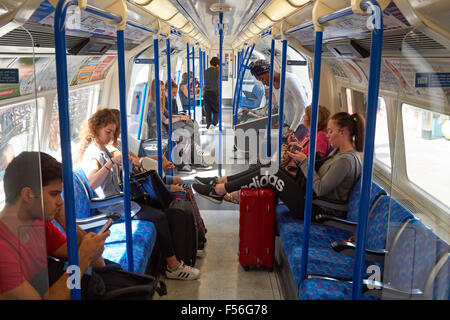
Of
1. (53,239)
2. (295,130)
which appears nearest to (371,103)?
(53,239)

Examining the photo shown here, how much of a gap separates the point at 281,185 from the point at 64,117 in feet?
8.19

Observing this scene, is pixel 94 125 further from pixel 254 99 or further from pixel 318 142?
pixel 254 99

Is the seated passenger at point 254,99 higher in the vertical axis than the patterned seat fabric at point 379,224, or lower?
higher

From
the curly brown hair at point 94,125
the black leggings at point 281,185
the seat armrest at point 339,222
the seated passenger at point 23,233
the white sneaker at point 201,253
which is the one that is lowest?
the white sneaker at point 201,253

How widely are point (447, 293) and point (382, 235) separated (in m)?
1.49

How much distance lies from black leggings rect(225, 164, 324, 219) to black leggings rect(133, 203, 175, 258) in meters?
0.82

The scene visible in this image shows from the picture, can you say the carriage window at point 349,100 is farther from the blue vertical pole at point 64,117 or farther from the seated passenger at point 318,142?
the blue vertical pole at point 64,117

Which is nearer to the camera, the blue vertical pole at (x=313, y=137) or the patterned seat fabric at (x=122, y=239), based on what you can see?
the blue vertical pole at (x=313, y=137)

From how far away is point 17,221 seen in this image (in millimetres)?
1382

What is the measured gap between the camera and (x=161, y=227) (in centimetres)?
357

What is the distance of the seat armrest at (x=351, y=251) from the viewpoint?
7.57 ft

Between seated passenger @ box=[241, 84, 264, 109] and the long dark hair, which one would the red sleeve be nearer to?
the long dark hair

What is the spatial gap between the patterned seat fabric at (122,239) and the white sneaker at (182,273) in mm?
346

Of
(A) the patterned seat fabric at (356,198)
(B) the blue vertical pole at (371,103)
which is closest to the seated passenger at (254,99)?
(A) the patterned seat fabric at (356,198)
